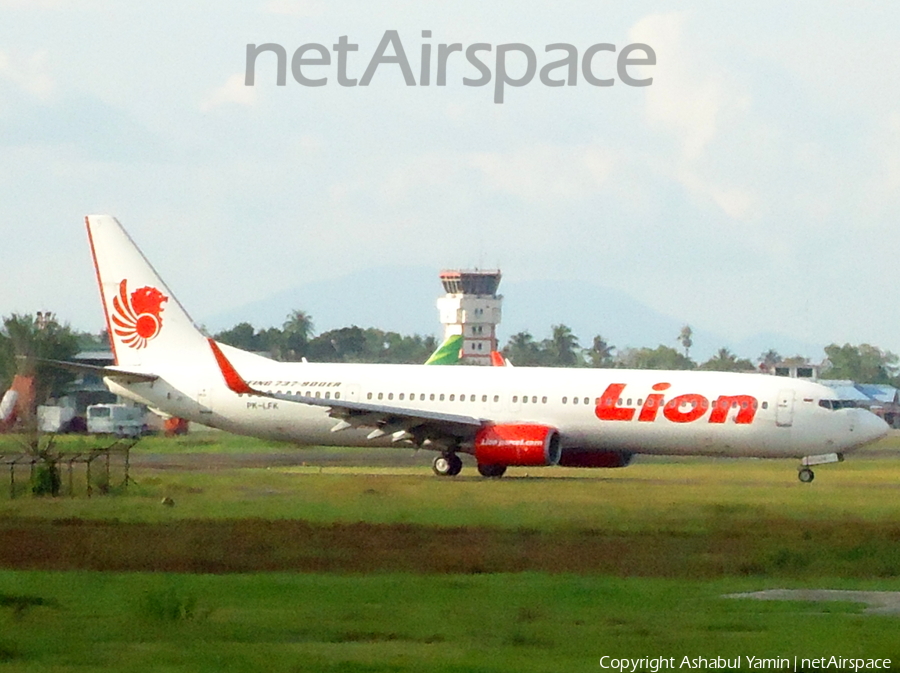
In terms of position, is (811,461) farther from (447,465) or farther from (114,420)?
(114,420)

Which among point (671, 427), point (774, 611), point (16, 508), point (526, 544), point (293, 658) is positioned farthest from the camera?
point (671, 427)

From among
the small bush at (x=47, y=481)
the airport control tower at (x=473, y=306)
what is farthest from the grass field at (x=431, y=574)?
the airport control tower at (x=473, y=306)

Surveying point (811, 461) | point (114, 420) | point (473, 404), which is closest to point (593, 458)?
point (473, 404)

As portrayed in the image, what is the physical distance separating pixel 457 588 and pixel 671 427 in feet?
79.4

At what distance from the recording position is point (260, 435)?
1885 inches

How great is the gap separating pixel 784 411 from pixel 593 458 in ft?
17.8

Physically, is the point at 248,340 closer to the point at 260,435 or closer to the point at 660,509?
the point at 260,435

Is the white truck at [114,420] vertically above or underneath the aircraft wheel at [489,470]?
above

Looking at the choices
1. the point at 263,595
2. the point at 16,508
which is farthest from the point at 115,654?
the point at 16,508

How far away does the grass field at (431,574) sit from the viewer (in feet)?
49.4

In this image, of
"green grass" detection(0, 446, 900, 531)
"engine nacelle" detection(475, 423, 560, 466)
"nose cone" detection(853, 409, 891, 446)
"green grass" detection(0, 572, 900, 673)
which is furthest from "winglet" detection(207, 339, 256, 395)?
"green grass" detection(0, 572, 900, 673)

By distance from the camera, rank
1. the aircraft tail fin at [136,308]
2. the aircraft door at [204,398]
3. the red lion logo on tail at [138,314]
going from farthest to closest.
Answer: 1. the red lion logo on tail at [138,314]
2. the aircraft tail fin at [136,308]
3. the aircraft door at [204,398]

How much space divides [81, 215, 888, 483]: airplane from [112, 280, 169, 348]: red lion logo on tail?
1.6 inches

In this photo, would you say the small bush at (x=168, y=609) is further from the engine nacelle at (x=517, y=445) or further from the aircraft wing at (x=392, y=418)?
the aircraft wing at (x=392, y=418)
